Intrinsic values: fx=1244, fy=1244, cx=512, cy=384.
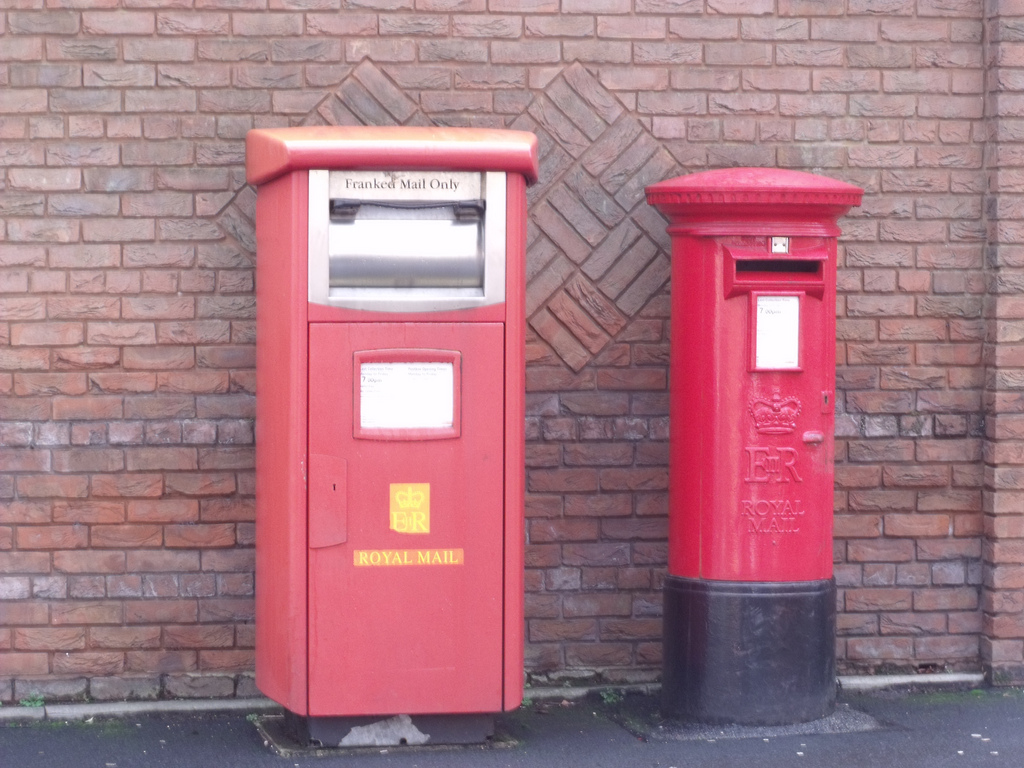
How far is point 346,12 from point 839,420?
253 cm

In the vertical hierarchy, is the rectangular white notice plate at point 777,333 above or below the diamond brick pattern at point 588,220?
below

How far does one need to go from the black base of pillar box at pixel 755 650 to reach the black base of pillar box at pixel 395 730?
777 mm

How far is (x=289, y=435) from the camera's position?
399cm

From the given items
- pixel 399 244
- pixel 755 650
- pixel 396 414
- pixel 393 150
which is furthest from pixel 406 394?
pixel 755 650

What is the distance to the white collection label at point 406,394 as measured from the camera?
3.98 meters

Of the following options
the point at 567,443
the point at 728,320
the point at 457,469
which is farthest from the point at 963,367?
the point at 457,469

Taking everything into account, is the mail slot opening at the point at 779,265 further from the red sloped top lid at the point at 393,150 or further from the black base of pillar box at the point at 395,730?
the black base of pillar box at the point at 395,730

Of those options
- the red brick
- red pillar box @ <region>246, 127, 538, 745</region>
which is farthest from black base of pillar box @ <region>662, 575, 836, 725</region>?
the red brick

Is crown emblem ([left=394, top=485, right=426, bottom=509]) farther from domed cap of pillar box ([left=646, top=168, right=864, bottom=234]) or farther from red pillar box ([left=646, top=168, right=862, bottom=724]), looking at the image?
domed cap of pillar box ([left=646, top=168, right=864, bottom=234])

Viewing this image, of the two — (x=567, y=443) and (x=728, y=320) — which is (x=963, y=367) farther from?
(x=567, y=443)

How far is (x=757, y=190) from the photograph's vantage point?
4195 millimetres

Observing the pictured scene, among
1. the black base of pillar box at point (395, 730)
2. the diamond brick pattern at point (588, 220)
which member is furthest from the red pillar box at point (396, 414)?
the diamond brick pattern at point (588, 220)

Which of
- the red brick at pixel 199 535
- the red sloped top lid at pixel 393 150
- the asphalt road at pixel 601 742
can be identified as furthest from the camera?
the red brick at pixel 199 535

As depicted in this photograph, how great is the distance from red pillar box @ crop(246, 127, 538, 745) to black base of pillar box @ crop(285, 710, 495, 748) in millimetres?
117
